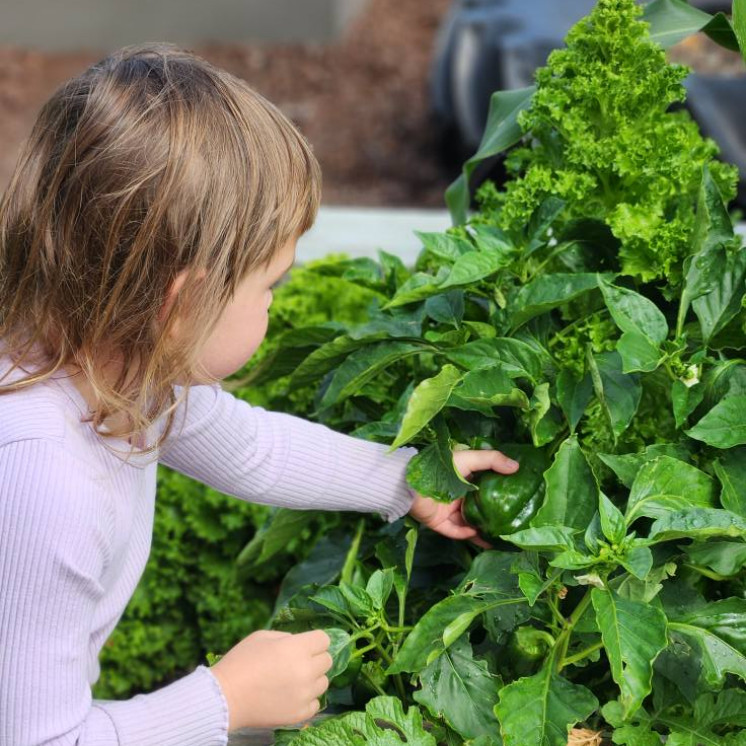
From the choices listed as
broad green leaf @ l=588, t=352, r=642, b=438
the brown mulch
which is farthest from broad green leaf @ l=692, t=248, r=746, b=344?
the brown mulch

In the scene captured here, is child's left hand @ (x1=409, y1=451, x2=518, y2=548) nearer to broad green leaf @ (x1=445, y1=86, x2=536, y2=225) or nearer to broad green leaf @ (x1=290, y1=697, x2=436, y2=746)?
broad green leaf @ (x1=290, y1=697, x2=436, y2=746)

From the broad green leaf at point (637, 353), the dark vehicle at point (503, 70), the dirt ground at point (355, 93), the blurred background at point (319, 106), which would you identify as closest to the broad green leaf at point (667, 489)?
the broad green leaf at point (637, 353)

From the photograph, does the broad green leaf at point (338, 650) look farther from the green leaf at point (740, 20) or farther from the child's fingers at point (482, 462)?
the green leaf at point (740, 20)

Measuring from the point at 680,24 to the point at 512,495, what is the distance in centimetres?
78

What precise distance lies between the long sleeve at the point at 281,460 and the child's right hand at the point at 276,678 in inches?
11.2

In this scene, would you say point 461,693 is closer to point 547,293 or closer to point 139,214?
point 547,293

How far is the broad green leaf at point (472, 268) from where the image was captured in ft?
4.94

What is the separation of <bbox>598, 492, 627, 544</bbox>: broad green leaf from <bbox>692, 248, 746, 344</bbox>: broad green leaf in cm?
33

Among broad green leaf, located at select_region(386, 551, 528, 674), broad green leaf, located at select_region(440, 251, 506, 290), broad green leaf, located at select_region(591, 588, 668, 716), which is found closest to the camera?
broad green leaf, located at select_region(591, 588, 668, 716)

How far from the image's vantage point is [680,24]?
176 centimetres

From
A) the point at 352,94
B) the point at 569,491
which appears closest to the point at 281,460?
the point at 569,491

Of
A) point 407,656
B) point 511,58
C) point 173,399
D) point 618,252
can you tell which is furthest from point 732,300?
point 511,58

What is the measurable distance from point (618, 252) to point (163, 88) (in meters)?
0.65

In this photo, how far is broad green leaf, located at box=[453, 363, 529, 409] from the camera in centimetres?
142
